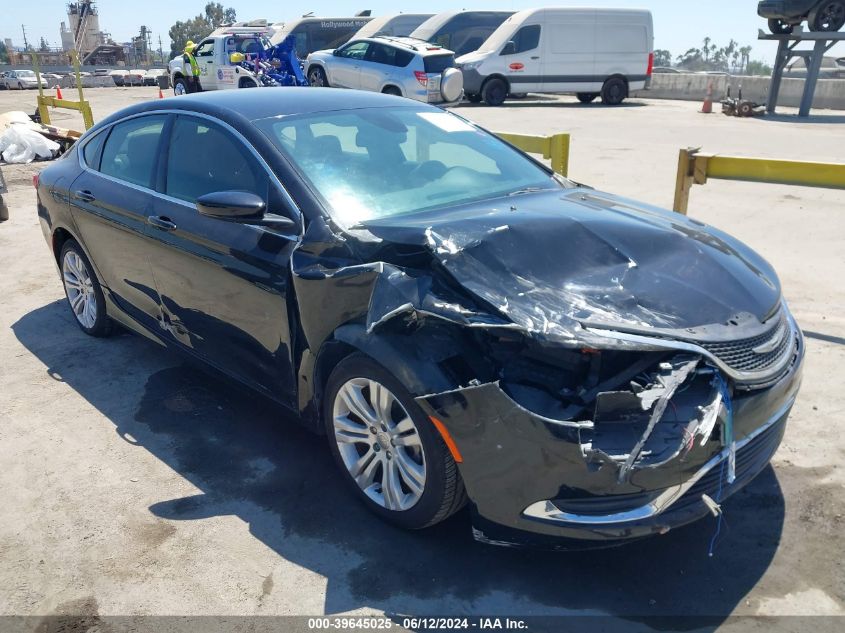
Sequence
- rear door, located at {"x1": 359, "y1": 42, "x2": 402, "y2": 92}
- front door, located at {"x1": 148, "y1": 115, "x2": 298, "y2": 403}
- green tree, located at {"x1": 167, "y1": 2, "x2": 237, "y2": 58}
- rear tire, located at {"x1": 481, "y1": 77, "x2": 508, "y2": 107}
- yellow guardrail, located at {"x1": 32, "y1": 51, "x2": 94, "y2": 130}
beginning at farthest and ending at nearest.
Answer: green tree, located at {"x1": 167, "y1": 2, "x2": 237, "y2": 58}, rear tire, located at {"x1": 481, "y1": 77, "x2": 508, "y2": 107}, rear door, located at {"x1": 359, "y1": 42, "x2": 402, "y2": 92}, yellow guardrail, located at {"x1": 32, "y1": 51, "x2": 94, "y2": 130}, front door, located at {"x1": 148, "y1": 115, "x2": 298, "y2": 403}

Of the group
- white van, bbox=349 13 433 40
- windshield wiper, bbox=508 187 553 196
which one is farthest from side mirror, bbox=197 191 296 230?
white van, bbox=349 13 433 40

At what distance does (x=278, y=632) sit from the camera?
8.59 ft

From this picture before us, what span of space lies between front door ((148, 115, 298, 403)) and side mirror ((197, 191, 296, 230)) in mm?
61

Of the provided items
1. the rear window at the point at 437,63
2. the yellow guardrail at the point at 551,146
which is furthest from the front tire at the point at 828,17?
the yellow guardrail at the point at 551,146

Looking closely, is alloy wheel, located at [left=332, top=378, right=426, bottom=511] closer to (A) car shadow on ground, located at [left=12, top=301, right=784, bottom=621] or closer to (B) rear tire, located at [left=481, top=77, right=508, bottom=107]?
(A) car shadow on ground, located at [left=12, top=301, right=784, bottom=621]

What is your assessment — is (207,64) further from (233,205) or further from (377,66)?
(233,205)

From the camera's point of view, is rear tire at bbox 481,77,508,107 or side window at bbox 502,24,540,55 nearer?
side window at bbox 502,24,540,55

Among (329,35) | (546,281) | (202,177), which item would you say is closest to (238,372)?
(202,177)

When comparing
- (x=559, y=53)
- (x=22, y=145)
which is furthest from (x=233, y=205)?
(x=559, y=53)

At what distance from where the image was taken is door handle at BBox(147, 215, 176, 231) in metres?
3.95

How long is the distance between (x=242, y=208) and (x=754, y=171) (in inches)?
140

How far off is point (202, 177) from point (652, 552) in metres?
2.85

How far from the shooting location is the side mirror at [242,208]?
10.8 feet

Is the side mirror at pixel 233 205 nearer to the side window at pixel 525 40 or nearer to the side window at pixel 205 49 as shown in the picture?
the side window at pixel 525 40
